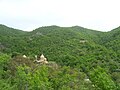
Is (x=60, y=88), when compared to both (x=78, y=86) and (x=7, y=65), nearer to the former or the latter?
(x=78, y=86)

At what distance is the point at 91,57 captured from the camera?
95.6 meters

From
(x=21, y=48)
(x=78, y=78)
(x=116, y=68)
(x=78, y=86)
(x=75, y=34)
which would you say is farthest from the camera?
(x=75, y=34)

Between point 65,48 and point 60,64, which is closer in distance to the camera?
point 60,64

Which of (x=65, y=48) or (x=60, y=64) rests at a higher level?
(x=65, y=48)

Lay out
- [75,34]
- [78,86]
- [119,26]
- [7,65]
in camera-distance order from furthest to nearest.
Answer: [119,26], [75,34], [7,65], [78,86]

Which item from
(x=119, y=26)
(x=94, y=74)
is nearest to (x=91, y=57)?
(x=94, y=74)

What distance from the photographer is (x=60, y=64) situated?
298 feet

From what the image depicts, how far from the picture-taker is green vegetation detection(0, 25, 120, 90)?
49781mm

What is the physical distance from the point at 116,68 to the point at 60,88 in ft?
123

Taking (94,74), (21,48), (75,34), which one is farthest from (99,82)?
(75,34)

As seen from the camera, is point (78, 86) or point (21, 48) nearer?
point (78, 86)

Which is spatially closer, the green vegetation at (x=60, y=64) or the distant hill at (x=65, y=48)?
the green vegetation at (x=60, y=64)

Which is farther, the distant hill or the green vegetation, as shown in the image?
the distant hill

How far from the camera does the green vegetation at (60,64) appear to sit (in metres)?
49.8
